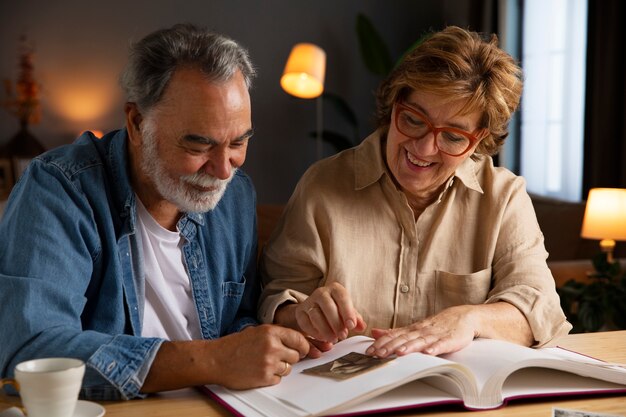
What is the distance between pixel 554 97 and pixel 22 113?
4.67 m

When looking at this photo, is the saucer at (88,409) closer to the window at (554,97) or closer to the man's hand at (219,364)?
the man's hand at (219,364)

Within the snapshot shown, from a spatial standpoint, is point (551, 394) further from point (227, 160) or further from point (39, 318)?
point (39, 318)

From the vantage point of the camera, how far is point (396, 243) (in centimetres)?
185

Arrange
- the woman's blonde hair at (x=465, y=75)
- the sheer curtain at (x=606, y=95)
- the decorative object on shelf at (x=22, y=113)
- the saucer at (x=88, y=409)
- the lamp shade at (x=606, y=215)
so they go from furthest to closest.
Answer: the decorative object on shelf at (x=22, y=113), the sheer curtain at (x=606, y=95), the lamp shade at (x=606, y=215), the woman's blonde hair at (x=465, y=75), the saucer at (x=88, y=409)

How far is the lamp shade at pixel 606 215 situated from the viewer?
12.9 ft

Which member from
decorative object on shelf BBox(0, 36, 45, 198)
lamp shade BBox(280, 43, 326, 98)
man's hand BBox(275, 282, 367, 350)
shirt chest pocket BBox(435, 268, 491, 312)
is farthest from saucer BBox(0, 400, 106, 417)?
decorative object on shelf BBox(0, 36, 45, 198)

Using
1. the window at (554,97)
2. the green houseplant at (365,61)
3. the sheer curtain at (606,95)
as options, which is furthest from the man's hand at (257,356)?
the green houseplant at (365,61)

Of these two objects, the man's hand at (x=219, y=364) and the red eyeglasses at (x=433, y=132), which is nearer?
the man's hand at (x=219, y=364)

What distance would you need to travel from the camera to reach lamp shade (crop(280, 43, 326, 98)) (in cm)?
575

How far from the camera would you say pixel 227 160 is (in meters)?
1.50

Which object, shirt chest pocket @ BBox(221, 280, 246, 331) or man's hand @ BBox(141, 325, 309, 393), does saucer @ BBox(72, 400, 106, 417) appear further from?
shirt chest pocket @ BBox(221, 280, 246, 331)

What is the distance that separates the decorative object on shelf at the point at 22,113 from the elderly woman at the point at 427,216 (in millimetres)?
6138

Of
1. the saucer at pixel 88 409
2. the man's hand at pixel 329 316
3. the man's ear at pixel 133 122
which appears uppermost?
the man's ear at pixel 133 122

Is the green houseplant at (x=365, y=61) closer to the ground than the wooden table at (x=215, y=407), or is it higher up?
higher up
